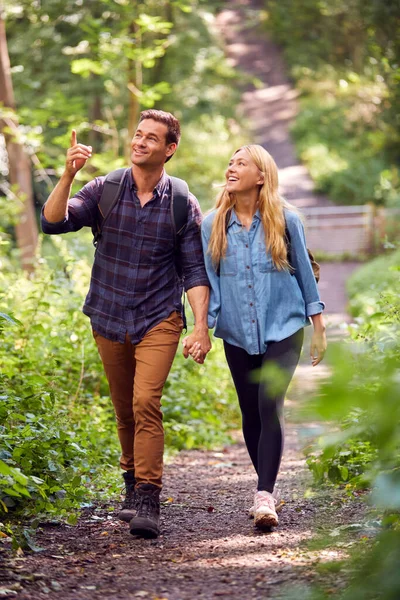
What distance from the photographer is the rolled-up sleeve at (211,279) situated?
5043 mm

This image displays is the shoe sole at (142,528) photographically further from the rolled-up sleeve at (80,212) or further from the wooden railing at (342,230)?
the wooden railing at (342,230)

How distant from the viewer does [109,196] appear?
491cm

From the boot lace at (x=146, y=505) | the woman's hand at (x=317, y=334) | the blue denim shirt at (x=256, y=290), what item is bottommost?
the boot lace at (x=146, y=505)

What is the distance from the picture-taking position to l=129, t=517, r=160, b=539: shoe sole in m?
4.53

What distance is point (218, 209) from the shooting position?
5.11 m

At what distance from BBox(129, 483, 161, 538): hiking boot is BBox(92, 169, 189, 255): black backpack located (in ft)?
4.11

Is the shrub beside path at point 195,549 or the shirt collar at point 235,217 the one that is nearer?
the shrub beside path at point 195,549

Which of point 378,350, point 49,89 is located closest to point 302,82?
point 49,89

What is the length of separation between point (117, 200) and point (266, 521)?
1771 mm

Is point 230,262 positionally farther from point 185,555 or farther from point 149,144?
point 185,555

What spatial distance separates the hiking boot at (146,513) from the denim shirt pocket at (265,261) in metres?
1.25

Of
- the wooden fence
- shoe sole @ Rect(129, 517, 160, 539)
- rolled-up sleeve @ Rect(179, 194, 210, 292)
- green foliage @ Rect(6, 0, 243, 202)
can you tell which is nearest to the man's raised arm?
rolled-up sleeve @ Rect(179, 194, 210, 292)

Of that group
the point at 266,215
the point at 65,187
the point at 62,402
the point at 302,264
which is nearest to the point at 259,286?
the point at 302,264

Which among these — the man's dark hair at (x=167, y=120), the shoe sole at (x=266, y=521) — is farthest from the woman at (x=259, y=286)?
the man's dark hair at (x=167, y=120)
